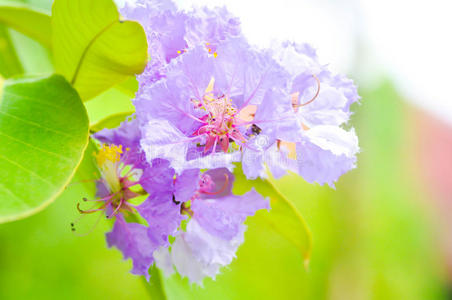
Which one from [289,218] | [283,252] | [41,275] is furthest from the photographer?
[283,252]

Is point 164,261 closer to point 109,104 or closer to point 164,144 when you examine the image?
point 164,144

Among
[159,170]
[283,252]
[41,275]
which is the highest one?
[159,170]

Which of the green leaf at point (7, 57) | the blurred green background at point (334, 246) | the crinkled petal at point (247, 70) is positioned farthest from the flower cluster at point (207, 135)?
the blurred green background at point (334, 246)

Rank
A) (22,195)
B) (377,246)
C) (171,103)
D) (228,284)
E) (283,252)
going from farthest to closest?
(377,246), (283,252), (228,284), (171,103), (22,195)

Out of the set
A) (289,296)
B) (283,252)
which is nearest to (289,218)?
(283,252)

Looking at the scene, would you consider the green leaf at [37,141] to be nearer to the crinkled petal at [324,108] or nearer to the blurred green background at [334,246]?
the crinkled petal at [324,108]

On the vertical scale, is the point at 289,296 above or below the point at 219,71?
below

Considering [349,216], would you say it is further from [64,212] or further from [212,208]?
[212,208]
